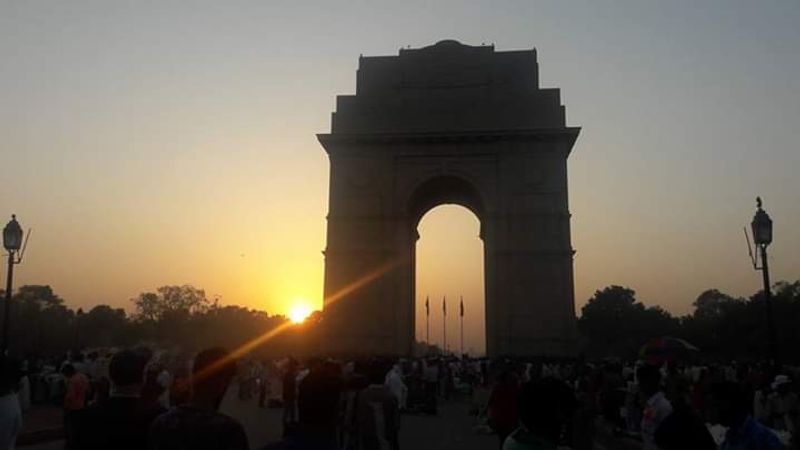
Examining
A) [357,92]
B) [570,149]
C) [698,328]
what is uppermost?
[357,92]

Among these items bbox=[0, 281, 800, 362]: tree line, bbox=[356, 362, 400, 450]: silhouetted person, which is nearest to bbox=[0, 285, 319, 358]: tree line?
bbox=[0, 281, 800, 362]: tree line

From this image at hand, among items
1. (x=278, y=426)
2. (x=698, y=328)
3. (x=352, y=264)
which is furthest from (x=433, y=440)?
(x=698, y=328)

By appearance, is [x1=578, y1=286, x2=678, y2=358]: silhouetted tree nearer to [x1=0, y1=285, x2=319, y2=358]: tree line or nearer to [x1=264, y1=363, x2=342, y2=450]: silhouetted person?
[x1=0, y1=285, x2=319, y2=358]: tree line

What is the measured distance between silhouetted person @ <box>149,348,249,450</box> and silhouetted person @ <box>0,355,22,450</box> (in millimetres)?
3860

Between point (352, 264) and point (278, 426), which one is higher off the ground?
point (352, 264)

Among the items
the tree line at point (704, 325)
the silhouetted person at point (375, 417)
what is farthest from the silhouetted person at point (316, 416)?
the tree line at point (704, 325)

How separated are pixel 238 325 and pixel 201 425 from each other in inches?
3559

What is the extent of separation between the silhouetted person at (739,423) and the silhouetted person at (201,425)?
3055mm

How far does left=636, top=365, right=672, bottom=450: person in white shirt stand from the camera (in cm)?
648

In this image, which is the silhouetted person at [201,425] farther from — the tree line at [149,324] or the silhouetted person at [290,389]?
the tree line at [149,324]

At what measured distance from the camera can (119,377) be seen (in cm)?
421

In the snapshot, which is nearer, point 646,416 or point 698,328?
point 646,416

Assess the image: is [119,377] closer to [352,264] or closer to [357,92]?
[352,264]

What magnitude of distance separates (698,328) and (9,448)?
236 ft
